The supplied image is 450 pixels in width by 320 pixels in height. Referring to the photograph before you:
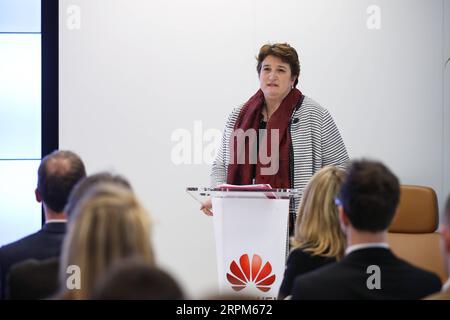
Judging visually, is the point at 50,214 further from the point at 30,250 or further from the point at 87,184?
the point at 87,184

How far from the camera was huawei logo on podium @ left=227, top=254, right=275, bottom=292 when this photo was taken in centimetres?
389

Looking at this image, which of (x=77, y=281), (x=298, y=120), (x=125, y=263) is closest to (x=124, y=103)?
(x=298, y=120)

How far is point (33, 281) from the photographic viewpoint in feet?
7.79

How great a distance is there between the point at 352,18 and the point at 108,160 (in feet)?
7.16

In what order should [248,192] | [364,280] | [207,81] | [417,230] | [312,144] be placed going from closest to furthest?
[364,280], [248,192], [312,144], [417,230], [207,81]

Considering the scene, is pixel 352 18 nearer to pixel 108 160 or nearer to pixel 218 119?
pixel 218 119

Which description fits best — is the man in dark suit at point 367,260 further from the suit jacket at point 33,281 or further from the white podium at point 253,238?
the white podium at point 253,238

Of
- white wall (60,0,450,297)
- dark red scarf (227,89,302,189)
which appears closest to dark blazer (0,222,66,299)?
dark red scarf (227,89,302,189)

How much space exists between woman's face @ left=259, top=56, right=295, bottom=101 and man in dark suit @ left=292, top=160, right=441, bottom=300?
211 cm

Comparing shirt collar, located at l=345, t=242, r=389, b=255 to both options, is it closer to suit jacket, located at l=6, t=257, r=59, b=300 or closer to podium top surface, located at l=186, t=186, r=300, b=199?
suit jacket, located at l=6, t=257, r=59, b=300

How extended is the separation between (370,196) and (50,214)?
4.29ft

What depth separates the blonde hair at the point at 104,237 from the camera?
1764 mm

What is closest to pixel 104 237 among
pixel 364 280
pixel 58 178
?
pixel 364 280

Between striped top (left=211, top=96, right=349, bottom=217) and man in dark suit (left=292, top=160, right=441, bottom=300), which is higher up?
striped top (left=211, top=96, right=349, bottom=217)
